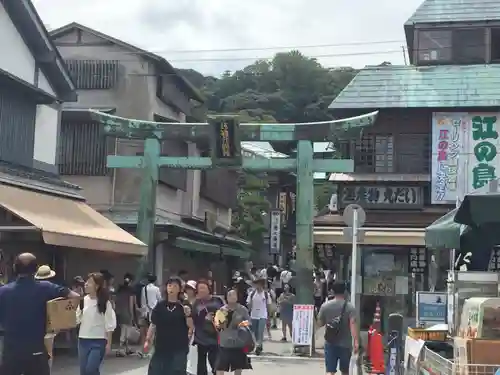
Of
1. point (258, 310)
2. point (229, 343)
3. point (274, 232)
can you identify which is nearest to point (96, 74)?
point (258, 310)

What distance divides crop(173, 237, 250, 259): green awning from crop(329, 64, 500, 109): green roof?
5.96m

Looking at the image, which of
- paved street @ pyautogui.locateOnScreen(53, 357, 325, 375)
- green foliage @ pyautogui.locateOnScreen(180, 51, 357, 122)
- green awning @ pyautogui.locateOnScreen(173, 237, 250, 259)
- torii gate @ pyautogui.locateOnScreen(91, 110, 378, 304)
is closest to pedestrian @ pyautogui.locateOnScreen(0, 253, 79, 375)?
paved street @ pyautogui.locateOnScreen(53, 357, 325, 375)

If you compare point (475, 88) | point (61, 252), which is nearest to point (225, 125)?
point (61, 252)

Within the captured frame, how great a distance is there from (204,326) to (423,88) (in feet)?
46.5

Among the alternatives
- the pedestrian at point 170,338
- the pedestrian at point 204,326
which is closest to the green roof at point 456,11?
the pedestrian at point 204,326

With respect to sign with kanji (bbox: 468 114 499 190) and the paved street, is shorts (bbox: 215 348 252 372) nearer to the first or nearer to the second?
the paved street

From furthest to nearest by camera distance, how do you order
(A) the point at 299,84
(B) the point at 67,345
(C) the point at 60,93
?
(A) the point at 299,84, (C) the point at 60,93, (B) the point at 67,345

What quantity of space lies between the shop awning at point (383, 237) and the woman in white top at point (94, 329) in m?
10.3

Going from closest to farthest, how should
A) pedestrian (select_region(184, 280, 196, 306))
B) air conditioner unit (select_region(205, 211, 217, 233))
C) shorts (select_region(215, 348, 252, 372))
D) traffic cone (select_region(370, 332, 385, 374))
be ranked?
1. shorts (select_region(215, 348, 252, 372))
2. pedestrian (select_region(184, 280, 196, 306))
3. traffic cone (select_region(370, 332, 385, 374))
4. air conditioner unit (select_region(205, 211, 217, 233))

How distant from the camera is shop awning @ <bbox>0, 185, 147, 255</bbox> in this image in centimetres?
1298

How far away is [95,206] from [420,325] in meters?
13.8

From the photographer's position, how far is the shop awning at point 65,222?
13.0 metres

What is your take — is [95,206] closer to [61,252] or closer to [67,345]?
[61,252]

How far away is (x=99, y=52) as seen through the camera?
78.6ft
